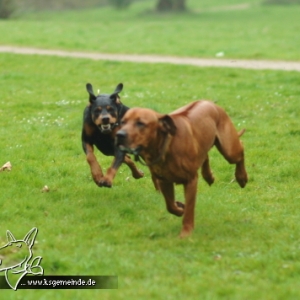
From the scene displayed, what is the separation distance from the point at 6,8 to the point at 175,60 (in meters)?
21.6

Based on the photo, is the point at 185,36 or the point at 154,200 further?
the point at 185,36

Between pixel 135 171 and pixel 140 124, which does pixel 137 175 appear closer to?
pixel 135 171

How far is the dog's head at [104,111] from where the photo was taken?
8.32m

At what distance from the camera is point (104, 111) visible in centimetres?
837

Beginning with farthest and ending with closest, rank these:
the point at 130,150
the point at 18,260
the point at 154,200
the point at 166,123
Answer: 1. the point at 154,200
2. the point at 166,123
3. the point at 130,150
4. the point at 18,260

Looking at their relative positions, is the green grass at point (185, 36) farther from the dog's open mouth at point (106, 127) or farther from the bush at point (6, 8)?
the dog's open mouth at point (106, 127)

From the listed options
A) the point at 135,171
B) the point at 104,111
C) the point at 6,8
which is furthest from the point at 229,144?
the point at 6,8

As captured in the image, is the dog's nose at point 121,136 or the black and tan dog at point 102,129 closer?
the dog's nose at point 121,136

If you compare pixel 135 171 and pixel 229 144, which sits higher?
pixel 229 144

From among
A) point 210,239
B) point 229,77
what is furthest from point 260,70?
point 210,239

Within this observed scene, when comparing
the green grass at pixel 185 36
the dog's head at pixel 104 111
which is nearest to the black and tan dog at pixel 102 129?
the dog's head at pixel 104 111

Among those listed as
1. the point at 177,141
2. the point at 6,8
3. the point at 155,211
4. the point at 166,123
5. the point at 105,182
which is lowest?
the point at 6,8

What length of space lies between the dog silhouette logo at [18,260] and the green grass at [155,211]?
0.08 metres

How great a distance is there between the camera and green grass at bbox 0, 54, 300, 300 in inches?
236
